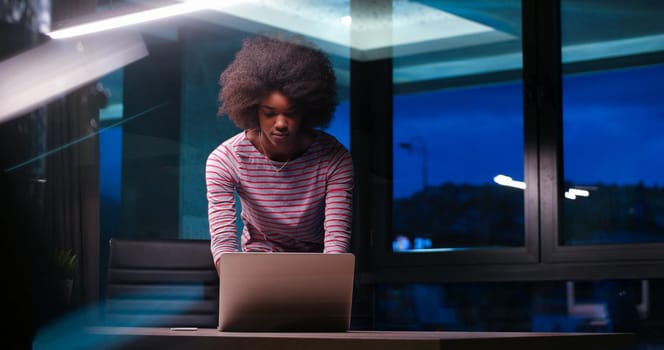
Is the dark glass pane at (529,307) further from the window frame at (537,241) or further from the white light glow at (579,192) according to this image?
the white light glow at (579,192)

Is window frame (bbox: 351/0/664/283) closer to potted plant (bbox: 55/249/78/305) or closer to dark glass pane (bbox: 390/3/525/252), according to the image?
dark glass pane (bbox: 390/3/525/252)

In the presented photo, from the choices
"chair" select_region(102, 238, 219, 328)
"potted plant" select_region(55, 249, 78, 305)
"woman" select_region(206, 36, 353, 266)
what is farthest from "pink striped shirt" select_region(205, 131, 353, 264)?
"potted plant" select_region(55, 249, 78, 305)

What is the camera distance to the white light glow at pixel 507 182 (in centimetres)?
390

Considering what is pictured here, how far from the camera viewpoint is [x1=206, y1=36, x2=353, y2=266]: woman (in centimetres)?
254

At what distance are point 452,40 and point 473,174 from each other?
2.13 feet

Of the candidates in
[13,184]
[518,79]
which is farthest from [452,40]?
[13,184]

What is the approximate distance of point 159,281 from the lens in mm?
3104

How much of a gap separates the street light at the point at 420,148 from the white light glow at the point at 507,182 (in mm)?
356

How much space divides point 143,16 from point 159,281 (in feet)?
6.16

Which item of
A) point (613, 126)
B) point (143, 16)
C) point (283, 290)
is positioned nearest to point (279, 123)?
point (283, 290)

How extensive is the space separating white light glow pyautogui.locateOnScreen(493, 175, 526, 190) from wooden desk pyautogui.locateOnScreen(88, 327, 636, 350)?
2212 mm

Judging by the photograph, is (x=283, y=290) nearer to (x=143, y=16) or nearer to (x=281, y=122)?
(x=281, y=122)

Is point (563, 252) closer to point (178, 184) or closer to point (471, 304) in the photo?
point (471, 304)

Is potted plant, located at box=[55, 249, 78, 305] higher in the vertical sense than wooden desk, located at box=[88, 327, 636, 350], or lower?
higher
